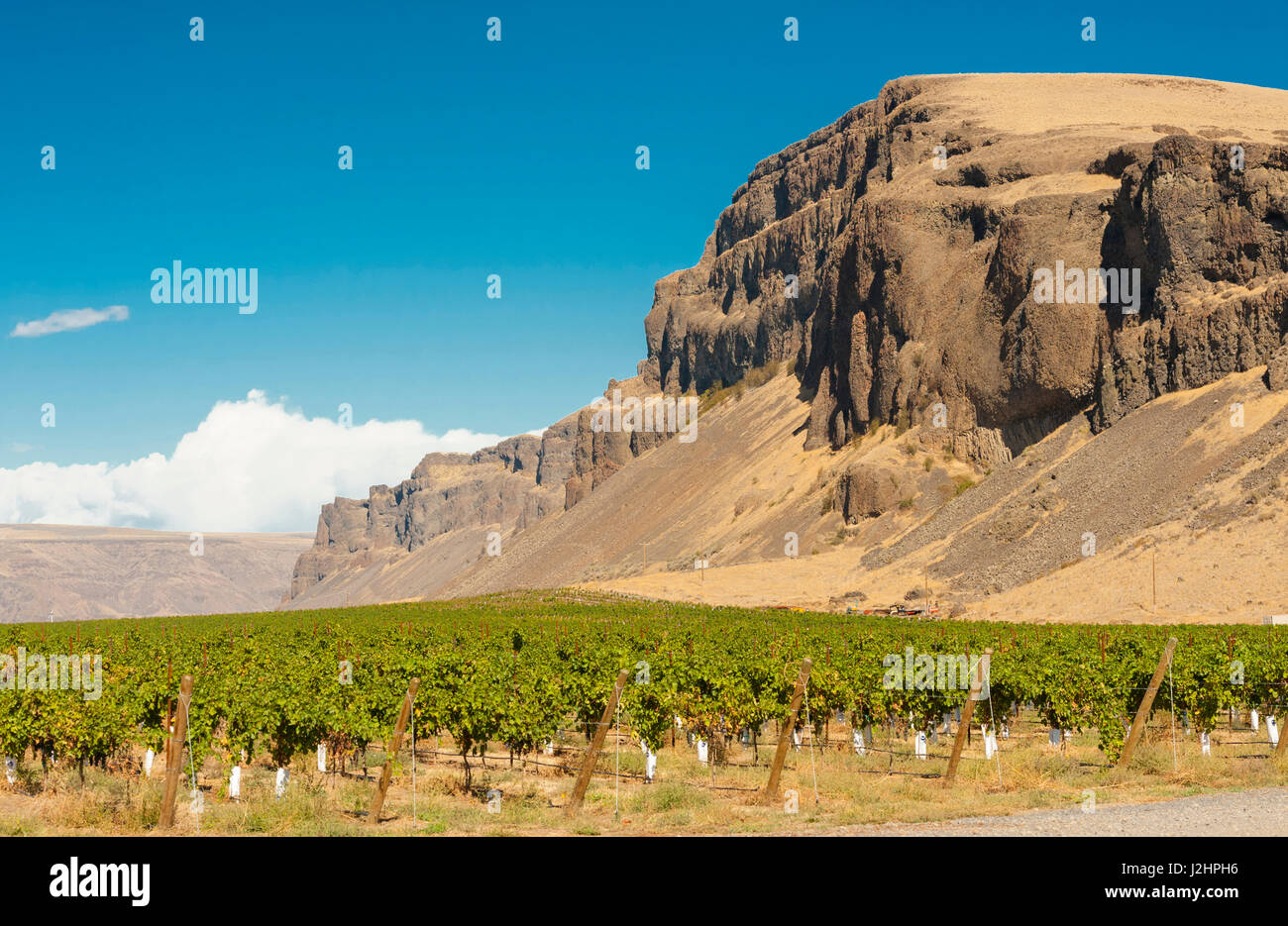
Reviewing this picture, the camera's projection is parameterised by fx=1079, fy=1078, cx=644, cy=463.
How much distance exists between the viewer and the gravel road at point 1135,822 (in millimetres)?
13352

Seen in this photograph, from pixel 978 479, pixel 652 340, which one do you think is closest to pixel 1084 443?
pixel 978 479

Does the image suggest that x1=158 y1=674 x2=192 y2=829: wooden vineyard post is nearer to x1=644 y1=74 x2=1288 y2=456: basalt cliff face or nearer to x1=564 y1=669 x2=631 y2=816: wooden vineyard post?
x1=564 y1=669 x2=631 y2=816: wooden vineyard post

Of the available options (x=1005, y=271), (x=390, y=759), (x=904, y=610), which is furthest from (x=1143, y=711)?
(x=1005, y=271)

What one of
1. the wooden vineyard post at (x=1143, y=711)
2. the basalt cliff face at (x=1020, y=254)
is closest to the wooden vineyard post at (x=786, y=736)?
the wooden vineyard post at (x=1143, y=711)

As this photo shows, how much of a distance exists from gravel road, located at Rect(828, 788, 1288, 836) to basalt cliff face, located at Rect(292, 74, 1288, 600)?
2421 inches

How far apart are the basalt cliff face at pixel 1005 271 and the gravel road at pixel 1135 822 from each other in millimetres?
61490

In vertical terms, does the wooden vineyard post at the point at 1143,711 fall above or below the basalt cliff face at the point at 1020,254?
below

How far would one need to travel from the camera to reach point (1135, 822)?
554 inches

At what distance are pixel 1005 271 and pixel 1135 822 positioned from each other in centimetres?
8670

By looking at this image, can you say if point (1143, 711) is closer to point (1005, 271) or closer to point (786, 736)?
point (786, 736)

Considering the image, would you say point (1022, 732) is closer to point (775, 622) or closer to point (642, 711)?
point (642, 711)

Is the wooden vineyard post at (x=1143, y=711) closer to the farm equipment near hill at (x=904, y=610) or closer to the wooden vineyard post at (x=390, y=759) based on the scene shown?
the wooden vineyard post at (x=390, y=759)

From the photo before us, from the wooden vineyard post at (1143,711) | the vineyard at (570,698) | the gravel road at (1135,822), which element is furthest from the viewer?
the wooden vineyard post at (1143,711)
